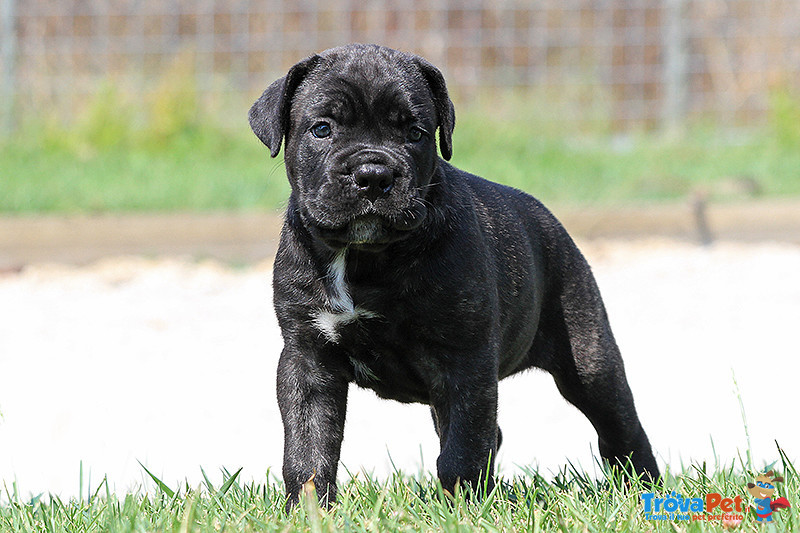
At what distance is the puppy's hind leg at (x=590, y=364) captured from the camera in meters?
3.94

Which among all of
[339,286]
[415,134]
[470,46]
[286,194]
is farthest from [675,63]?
[339,286]

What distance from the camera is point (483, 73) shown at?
12617mm

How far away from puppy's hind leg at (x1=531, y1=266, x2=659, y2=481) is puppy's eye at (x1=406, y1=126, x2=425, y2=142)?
3.05 feet

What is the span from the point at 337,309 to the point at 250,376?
265 cm

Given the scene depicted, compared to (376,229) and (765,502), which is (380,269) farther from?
(765,502)

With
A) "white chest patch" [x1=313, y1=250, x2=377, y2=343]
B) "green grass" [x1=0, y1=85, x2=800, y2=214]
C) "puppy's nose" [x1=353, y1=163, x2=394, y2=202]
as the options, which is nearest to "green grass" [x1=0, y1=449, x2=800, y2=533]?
"white chest patch" [x1=313, y1=250, x2=377, y2=343]

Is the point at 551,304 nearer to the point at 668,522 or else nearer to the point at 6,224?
the point at 668,522

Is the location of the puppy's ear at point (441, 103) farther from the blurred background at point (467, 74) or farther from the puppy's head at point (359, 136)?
the blurred background at point (467, 74)

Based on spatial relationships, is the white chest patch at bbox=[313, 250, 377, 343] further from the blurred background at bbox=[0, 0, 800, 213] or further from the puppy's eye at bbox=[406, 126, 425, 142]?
the blurred background at bbox=[0, 0, 800, 213]

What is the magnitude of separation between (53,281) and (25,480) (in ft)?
11.8

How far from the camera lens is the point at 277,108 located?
3469mm

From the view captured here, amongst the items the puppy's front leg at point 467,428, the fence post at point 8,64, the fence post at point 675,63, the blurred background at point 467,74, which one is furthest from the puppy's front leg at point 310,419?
the fence post at point 675,63

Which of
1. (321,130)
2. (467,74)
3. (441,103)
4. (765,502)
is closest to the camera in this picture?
(765,502)

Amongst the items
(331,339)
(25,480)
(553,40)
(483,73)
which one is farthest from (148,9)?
(331,339)
